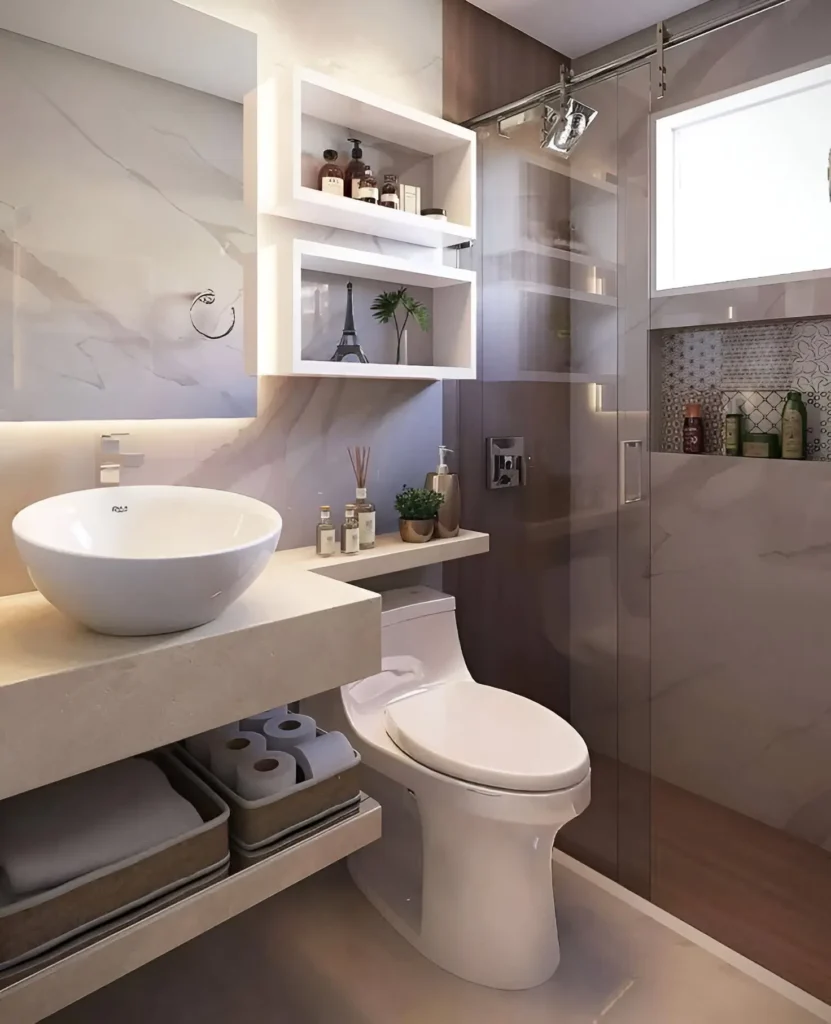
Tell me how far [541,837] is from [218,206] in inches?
63.2

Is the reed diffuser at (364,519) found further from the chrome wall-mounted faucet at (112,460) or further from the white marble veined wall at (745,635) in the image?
the white marble veined wall at (745,635)

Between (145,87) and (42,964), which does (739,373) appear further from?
(42,964)

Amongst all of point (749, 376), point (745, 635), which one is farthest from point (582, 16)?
point (745, 635)

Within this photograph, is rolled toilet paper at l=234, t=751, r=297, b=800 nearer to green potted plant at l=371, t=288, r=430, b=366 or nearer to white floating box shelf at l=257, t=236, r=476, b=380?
white floating box shelf at l=257, t=236, r=476, b=380

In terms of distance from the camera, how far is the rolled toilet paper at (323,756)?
1.51 meters

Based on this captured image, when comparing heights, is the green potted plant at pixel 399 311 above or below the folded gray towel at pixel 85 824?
above

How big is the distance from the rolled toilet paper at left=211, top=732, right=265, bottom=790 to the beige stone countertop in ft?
0.81

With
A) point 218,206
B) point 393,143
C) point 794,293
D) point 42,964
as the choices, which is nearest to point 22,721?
point 42,964

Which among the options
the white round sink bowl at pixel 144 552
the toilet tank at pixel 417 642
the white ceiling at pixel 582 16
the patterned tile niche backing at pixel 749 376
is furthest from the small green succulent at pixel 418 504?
the white ceiling at pixel 582 16

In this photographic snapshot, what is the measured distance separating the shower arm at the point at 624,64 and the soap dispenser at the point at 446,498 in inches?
41.1

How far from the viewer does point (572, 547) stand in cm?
234

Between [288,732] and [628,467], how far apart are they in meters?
1.21

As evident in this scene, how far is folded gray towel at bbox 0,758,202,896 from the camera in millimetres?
1191

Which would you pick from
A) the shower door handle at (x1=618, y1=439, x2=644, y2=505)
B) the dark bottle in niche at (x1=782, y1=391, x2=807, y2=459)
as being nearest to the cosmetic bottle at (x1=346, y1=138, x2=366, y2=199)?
the shower door handle at (x1=618, y1=439, x2=644, y2=505)
